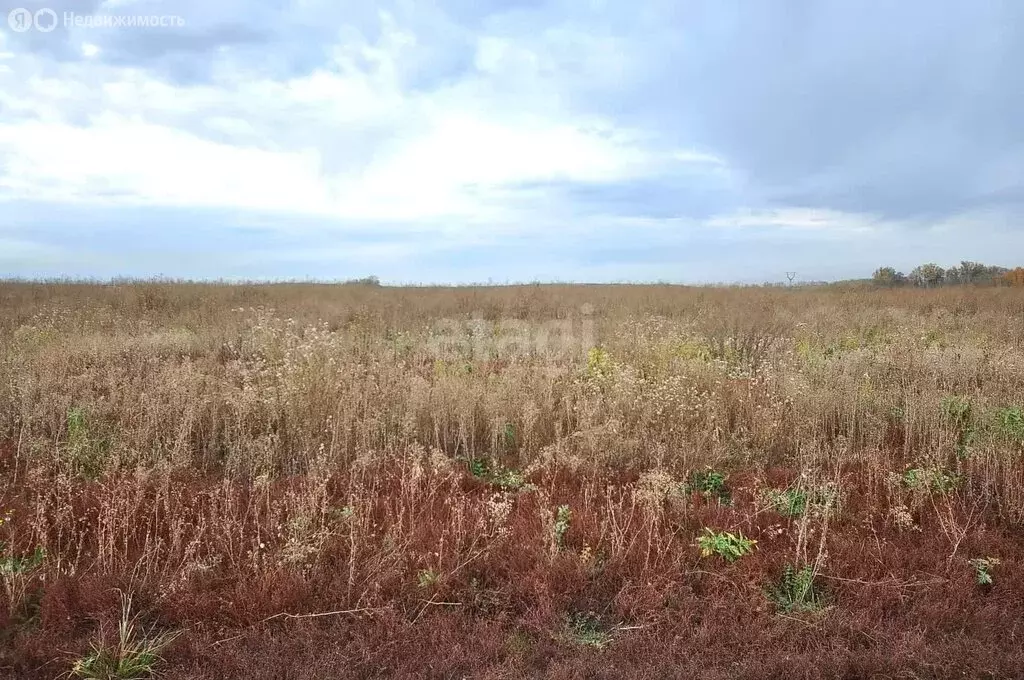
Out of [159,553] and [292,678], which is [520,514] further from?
[159,553]

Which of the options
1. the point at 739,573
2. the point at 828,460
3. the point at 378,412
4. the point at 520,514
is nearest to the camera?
the point at 739,573

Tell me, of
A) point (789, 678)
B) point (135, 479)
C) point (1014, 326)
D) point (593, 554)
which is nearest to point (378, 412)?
point (135, 479)

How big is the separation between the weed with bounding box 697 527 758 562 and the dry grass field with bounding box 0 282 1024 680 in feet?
0.07

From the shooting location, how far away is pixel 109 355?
8.11m

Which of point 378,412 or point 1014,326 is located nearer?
point 378,412

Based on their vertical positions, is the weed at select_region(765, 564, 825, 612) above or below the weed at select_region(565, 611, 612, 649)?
above

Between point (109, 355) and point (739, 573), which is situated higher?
point (109, 355)

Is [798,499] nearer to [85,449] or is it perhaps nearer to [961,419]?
[961,419]

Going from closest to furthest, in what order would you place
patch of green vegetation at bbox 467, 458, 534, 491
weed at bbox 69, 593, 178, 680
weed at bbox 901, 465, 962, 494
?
weed at bbox 69, 593, 178, 680 < weed at bbox 901, 465, 962, 494 < patch of green vegetation at bbox 467, 458, 534, 491

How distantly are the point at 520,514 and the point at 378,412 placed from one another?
195 cm

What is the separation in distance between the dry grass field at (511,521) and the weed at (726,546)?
0.02m

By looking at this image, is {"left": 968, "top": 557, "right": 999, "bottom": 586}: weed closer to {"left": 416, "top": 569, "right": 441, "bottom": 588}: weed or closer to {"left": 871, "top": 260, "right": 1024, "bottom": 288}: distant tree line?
{"left": 416, "top": 569, "right": 441, "bottom": 588}: weed

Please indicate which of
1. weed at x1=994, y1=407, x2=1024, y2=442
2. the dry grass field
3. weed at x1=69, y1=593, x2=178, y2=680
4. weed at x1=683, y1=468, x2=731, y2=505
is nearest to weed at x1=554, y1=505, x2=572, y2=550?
the dry grass field

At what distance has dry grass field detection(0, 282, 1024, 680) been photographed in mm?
2865
